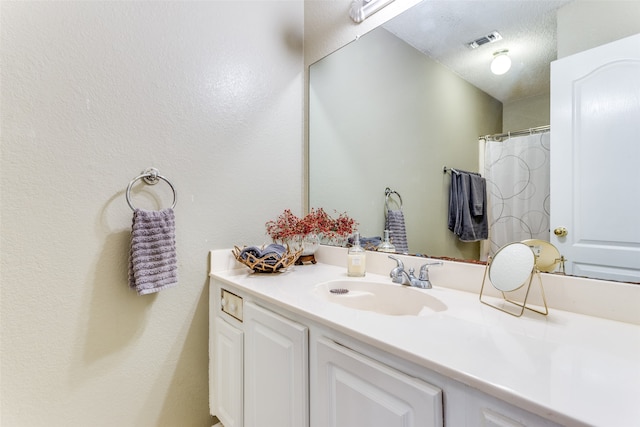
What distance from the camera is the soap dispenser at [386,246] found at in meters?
1.24

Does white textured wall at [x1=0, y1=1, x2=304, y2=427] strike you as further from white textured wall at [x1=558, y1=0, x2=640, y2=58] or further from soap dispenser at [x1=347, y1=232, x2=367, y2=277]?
white textured wall at [x1=558, y1=0, x2=640, y2=58]

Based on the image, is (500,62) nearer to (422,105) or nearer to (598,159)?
(422,105)

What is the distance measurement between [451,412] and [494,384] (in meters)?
0.11

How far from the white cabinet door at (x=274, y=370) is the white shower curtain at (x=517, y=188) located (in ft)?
2.31

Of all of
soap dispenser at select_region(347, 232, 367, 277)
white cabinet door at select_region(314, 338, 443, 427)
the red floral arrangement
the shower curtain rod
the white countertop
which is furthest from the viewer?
the red floral arrangement

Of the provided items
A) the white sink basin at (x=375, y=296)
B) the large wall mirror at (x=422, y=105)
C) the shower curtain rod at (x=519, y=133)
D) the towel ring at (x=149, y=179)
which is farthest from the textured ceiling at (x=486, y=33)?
the towel ring at (x=149, y=179)

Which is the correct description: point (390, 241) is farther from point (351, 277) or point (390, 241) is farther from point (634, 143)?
point (634, 143)

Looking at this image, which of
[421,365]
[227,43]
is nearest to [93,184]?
[227,43]

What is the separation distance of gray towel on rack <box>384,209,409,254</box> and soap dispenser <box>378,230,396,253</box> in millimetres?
16

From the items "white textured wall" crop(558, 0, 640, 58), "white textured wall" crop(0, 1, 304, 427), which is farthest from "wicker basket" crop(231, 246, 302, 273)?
"white textured wall" crop(558, 0, 640, 58)

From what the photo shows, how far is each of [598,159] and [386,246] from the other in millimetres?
729

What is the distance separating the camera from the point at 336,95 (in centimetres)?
155

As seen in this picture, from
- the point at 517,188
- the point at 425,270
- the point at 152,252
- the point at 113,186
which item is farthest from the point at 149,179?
the point at 517,188

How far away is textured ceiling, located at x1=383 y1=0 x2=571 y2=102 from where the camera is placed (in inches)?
34.2
